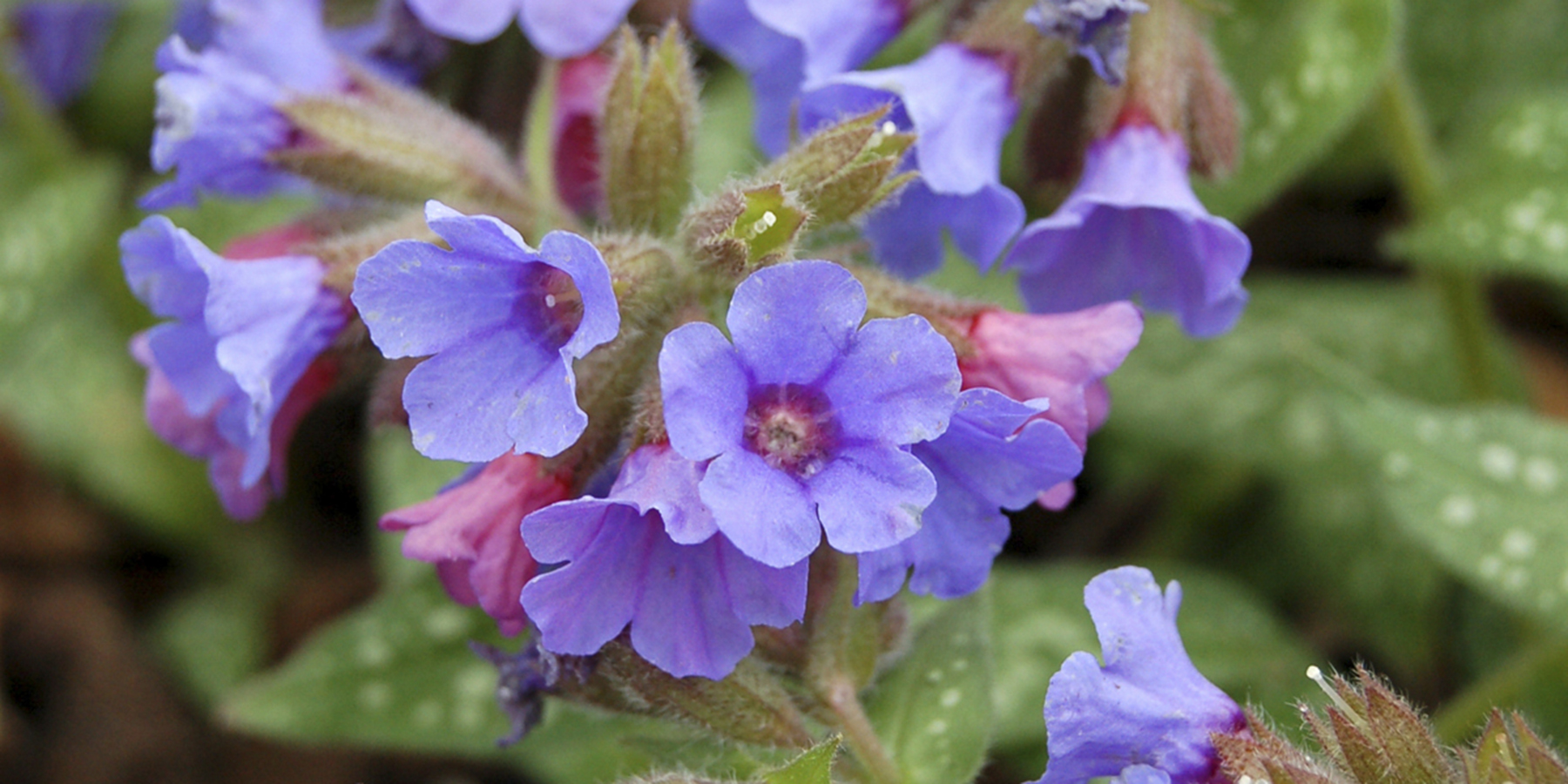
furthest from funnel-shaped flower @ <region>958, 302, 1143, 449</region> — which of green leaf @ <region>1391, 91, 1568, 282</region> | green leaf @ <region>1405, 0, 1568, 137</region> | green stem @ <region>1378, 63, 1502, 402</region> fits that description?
green leaf @ <region>1405, 0, 1568, 137</region>

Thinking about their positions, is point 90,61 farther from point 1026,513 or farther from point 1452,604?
point 1452,604

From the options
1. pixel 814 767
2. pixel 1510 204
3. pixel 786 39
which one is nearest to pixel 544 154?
pixel 786 39

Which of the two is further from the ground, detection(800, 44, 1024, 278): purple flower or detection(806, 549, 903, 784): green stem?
detection(800, 44, 1024, 278): purple flower

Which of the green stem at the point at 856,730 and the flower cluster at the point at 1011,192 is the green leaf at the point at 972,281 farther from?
the green stem at the point at 856,730

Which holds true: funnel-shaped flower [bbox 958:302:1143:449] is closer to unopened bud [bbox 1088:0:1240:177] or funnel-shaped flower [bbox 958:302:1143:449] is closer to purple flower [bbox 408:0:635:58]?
unopened bud [bbox 1088:0:1240:177]

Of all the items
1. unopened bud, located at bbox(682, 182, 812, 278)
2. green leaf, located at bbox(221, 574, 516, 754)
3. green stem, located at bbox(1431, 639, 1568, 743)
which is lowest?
green leaf, located at bbox(221, 574, 516, 754)

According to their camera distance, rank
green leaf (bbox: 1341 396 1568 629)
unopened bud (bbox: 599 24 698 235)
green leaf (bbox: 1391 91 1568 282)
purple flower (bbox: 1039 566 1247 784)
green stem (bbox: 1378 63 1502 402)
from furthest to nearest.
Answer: green stem (bbox: 1378 63 1502 402) < green leaf (bbox: 1391 91 1568 282) < green leaf (bbox: 1341 396 1568 629) < unopened bud (bbox: 599 24 698 235) < purple flower (bbox: 1039 566 1247 784)

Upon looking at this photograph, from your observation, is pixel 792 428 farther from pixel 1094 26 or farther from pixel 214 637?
pixel 214 637

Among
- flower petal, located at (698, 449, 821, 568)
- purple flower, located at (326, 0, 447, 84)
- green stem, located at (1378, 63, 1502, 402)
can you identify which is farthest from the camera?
green stem, located at (1378, 63, 1502, 402)
